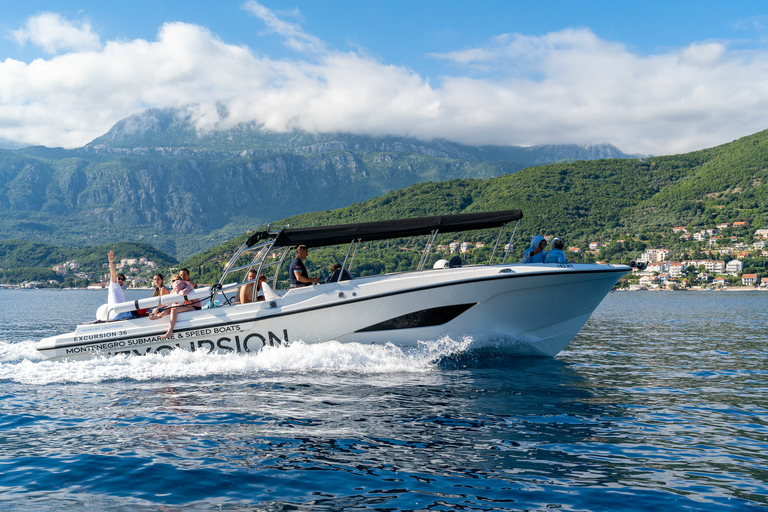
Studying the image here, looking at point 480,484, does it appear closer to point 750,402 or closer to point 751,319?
point 750,402

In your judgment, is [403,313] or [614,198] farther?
[614,198]

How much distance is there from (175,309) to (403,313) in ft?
15.2

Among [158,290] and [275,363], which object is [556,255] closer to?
[275,363]

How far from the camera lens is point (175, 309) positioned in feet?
36.2

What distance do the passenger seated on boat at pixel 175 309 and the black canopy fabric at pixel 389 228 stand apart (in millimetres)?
2145

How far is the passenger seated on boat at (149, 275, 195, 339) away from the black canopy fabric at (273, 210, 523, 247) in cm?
214

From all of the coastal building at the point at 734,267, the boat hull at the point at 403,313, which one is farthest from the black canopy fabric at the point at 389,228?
the coastal building at the point at 734,267

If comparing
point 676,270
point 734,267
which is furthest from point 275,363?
point 734,267

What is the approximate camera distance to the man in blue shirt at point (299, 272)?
11.0 metres

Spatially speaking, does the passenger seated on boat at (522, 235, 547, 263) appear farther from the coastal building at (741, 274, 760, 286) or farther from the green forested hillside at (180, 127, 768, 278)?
the coastal building at (741, 274, 760, 286)

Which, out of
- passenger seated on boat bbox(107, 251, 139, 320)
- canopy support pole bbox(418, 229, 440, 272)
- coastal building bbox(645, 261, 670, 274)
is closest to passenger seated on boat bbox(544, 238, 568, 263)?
canopy support pole bbox(418, 229, 440, 272)

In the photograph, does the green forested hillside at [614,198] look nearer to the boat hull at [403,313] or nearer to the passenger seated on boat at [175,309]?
the boat hull at [403,313]

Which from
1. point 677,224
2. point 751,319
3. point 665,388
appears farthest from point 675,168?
point 665,388

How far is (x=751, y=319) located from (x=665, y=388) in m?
22.8
